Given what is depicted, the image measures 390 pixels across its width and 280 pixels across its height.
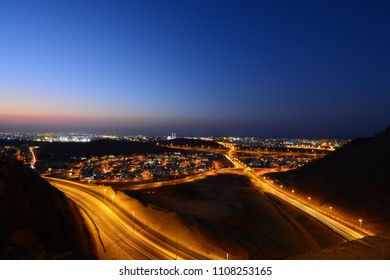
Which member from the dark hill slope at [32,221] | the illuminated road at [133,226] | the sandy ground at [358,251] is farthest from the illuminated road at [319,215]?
the dark hill slope at [32,221]

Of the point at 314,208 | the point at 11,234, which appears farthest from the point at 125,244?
the point at 314,208

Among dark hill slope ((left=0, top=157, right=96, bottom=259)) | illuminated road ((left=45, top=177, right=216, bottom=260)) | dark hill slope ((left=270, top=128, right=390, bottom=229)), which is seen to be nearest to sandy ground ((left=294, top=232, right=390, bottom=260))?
dark hill slope ((left=0, top=157, right=96, bottom=259))

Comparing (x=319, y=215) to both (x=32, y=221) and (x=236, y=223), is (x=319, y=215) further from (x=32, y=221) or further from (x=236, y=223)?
Answer: (x=32, y=221)

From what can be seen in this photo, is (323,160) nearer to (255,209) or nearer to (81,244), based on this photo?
(255,209)

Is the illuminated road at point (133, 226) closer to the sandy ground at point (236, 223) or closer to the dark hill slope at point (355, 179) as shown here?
the sandy ground at point (236, 223)

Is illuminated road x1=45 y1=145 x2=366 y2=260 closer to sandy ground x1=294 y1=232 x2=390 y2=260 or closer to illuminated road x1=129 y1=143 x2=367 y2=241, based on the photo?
illuminated road x1=129 y1=143 x2=367 y2=241

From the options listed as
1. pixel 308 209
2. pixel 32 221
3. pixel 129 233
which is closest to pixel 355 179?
pixel 308 209
